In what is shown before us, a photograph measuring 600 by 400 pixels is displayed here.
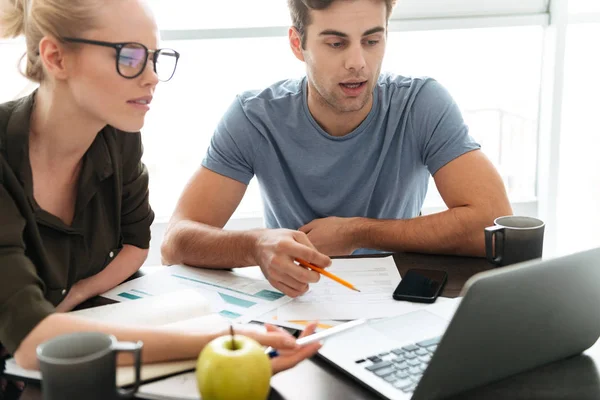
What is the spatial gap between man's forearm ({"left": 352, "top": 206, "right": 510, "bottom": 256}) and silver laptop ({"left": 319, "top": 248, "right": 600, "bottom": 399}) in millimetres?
474

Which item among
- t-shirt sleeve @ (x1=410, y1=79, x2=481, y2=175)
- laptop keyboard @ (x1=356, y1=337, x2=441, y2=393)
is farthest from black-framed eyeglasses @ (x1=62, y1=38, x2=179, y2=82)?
t-shirt sleeve @ (x1=410, y1=79, x2=481, y2=175)

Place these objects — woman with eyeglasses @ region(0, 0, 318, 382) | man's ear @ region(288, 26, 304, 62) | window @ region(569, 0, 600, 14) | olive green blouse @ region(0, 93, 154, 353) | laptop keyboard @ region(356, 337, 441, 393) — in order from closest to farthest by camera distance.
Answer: laptop keyboard @ region(356, 337, 441, 393), olive green blouse @ region(0, 93, 154, 353), woman with eyeglasses @ region(0, 0, 318, 382), man's ear @ region(288, 26, 304, 62), window @ region(569, 0, 600, 14)

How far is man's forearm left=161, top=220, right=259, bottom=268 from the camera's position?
1.40 m

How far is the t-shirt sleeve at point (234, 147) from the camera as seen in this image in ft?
5.87

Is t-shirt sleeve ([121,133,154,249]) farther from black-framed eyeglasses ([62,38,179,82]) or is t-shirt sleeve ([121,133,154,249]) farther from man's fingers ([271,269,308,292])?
man's fingers ([271,269,308,292])

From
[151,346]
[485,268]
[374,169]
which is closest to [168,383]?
[151,346]

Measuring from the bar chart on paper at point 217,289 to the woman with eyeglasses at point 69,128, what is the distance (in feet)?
0.19

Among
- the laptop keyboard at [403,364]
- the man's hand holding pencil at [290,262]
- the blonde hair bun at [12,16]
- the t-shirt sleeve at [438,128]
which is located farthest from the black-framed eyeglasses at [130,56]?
the t-shirt sleeve at [438,128]

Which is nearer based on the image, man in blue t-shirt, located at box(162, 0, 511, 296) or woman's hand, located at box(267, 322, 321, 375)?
woman's hand, located at box(267, 322, 321, 375)

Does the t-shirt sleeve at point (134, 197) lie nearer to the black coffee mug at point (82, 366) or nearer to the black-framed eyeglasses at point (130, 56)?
the black-framed eyeglasses at point (130, 56)

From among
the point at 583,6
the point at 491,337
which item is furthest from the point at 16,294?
the point at 583,6

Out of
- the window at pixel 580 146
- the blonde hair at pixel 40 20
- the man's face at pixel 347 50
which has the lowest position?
the window at pixel 580 146

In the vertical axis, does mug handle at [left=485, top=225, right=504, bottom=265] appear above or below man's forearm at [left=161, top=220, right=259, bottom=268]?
above

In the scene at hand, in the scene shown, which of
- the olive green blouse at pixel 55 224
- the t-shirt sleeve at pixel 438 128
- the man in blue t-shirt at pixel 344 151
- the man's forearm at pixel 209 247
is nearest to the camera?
the olive green blouse at pixel 55 224
